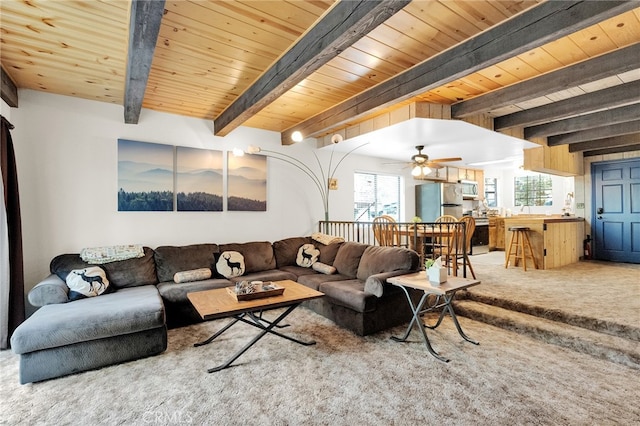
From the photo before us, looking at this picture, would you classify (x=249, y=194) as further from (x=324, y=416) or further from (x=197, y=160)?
(x=324, y=416)

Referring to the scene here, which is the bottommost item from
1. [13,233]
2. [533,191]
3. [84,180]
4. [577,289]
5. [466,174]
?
[577,289]

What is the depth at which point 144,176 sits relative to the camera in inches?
152

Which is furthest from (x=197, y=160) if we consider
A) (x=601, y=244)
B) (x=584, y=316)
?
(x=601, y=244)

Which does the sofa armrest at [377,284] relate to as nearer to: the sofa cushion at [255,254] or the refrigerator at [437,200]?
the sofa cushion at [255,254]

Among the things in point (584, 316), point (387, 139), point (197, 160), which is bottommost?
point (584, 316)

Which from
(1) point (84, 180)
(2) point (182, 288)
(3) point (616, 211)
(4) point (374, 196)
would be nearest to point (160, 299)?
(2) point (182, 288)

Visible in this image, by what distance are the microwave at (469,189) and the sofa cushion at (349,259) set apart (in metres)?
4.65

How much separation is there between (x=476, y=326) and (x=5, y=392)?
12.9 feet

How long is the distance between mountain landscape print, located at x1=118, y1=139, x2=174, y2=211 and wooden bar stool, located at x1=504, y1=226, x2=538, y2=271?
5.45 meters

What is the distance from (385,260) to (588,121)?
3.31 m

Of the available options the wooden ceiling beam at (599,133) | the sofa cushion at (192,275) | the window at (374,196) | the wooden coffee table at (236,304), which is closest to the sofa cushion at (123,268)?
the sofa cushion at (192,275)

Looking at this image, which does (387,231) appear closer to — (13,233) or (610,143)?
(13,233)

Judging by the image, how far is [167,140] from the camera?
405 centimetres

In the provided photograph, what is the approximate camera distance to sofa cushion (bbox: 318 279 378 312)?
2971 millimetres
